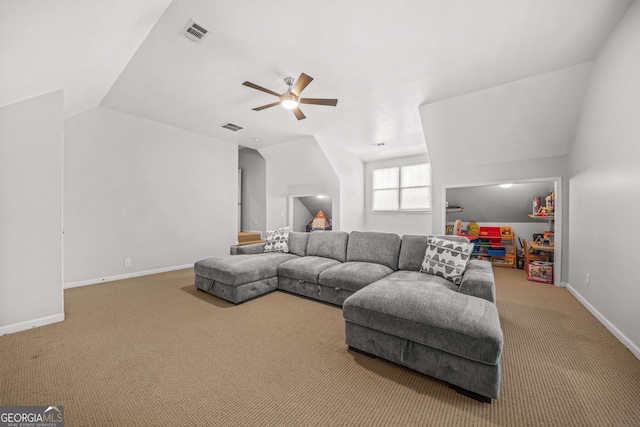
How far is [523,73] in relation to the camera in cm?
303

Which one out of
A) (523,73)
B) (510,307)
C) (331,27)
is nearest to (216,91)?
(331,27)

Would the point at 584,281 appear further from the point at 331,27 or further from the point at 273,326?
the point at 331,27

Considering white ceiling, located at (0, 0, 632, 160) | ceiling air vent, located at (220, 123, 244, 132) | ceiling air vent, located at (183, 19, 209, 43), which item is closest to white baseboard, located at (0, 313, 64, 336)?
white ceiling, located at (0, 0, 632, 160)

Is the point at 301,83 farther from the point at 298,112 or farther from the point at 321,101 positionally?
the point at 298,112

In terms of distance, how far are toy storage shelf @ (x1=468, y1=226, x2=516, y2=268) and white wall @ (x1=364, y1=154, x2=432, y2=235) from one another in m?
1.16

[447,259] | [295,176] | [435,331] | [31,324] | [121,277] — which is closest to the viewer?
[435,331]

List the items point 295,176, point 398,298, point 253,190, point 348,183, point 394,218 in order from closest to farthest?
1. point 398,298
2. point 348,183
3. point 295,176
4. point 394,218
5. point 253,190

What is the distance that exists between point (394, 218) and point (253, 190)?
4290 mm

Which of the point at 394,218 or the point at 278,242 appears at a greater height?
the point at 394,218

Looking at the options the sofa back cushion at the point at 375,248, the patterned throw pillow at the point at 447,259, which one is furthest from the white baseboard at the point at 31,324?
the patterned throw pillow at the point at 447,259

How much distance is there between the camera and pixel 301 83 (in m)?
2.80

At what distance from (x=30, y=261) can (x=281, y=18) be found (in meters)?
3.32

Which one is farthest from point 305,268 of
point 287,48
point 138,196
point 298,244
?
point 138,196

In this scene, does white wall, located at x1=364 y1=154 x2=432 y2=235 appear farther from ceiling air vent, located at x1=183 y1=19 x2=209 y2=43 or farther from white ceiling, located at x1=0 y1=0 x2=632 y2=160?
ceiling air vent, located at x1=183 y1=19 x2=209 y2=43
